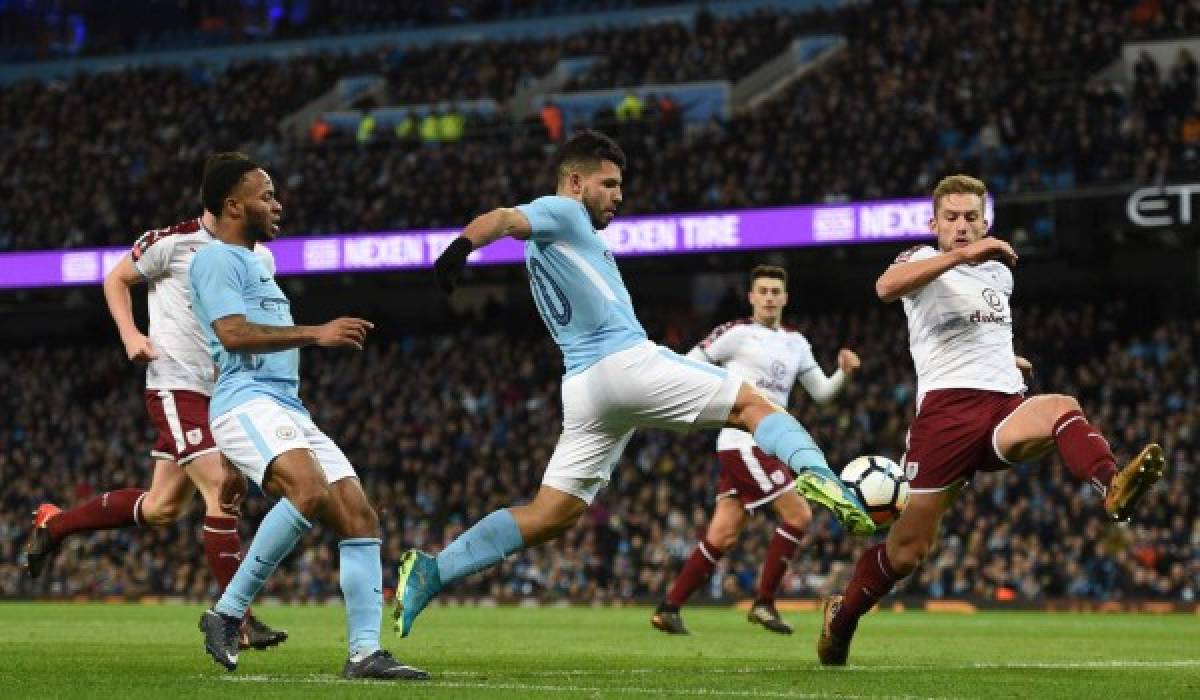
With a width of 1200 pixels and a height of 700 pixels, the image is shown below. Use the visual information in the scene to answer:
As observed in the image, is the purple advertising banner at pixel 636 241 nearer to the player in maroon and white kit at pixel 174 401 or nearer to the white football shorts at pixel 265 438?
the player in maroon and white kit at pixel 174 401

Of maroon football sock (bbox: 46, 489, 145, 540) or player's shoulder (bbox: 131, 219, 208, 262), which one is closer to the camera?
player's shoulder (bbox: 131, 219, 208, 262)

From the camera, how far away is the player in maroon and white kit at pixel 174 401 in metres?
11.4

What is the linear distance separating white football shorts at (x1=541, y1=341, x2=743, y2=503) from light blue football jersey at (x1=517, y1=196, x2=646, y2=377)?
87 millimetres

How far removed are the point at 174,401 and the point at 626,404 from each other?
3808mm

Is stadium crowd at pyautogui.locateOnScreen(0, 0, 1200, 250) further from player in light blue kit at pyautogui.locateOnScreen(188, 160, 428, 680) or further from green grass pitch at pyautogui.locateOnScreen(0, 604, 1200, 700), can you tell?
player in light blue kit at pyautogui.locateOnScreen(188, 160, 428, 680)

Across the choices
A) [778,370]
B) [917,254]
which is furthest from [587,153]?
[778,370]

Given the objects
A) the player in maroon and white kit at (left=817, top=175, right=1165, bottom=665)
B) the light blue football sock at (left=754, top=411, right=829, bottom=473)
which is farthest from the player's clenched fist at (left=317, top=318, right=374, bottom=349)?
the player in maroon and white kit at (left=817, top=175, right=1165, bottom=665)

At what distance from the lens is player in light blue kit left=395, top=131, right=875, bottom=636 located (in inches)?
349

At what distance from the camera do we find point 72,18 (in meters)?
50.4

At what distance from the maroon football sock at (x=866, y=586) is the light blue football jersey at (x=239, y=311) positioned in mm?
2923

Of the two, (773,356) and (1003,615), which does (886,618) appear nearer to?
(1003,615)

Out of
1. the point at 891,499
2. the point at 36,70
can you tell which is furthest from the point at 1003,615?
the point at 36,70

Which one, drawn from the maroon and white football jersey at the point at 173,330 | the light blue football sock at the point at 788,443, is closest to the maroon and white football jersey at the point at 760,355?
the maroon and white football jersey at the point at 173,330

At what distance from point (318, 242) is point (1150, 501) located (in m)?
15.6
